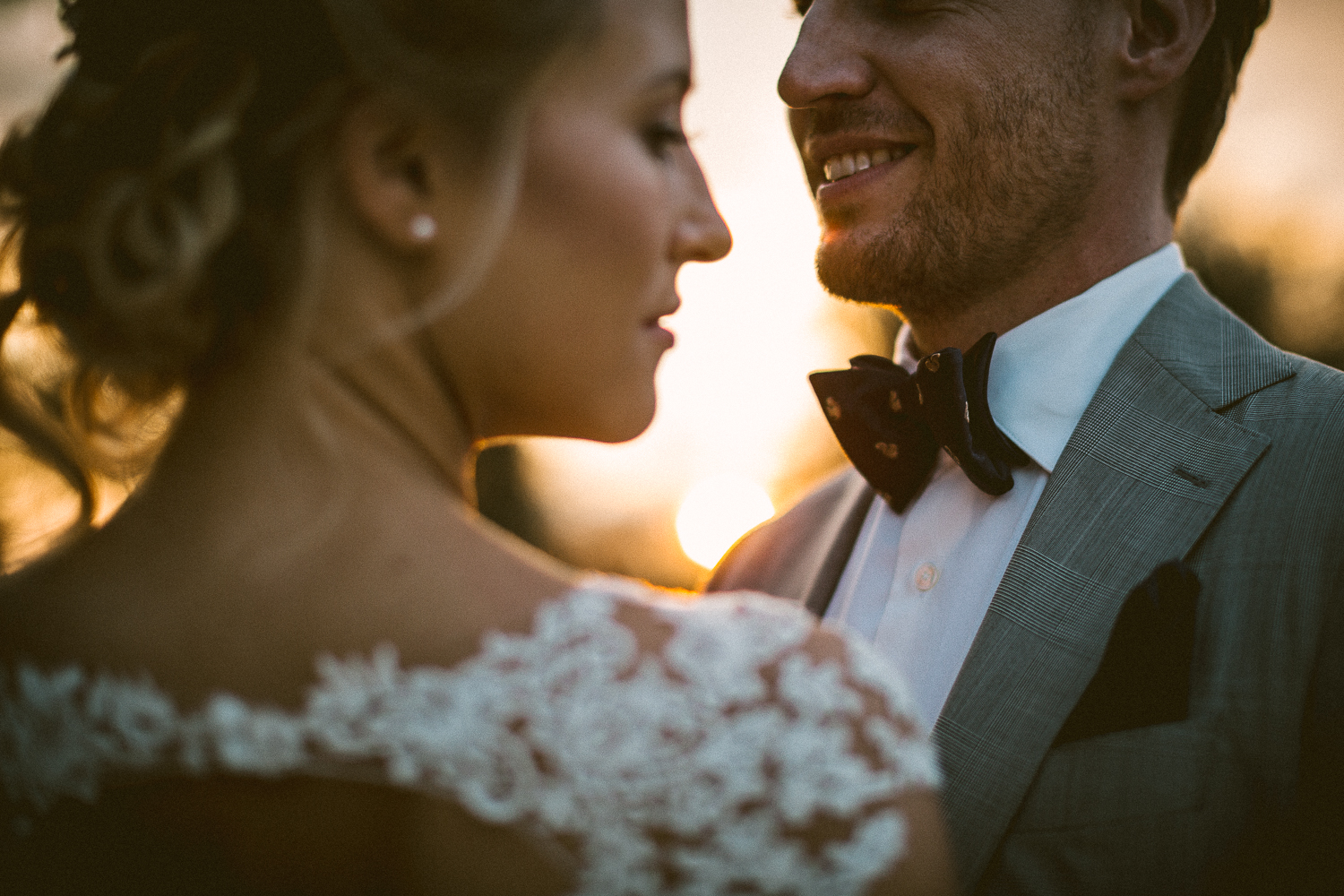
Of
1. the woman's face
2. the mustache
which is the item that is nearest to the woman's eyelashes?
the woman's face

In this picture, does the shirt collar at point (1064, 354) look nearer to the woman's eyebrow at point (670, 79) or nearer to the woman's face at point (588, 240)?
the woman's face at point (588, 240)

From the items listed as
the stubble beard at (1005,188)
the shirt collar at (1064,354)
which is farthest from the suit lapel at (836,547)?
the stubble beard at (1005,188)

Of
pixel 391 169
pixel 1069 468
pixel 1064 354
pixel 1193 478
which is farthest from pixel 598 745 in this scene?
pixel 1064 354

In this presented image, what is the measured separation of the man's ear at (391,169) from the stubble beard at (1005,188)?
1905 millimetres

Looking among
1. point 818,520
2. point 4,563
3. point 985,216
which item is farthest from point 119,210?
point 818,520

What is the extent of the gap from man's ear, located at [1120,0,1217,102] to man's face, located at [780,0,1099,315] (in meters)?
0.16

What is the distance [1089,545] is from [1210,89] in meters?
1.98

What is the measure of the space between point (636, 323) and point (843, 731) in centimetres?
74

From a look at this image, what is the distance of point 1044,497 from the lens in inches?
89.4

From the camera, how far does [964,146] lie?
2838 millimetres

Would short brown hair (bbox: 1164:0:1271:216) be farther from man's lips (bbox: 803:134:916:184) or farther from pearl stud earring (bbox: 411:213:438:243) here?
pearl stud earring (bbox: 411:213:438:243)

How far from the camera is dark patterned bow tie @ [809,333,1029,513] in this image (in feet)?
8.36

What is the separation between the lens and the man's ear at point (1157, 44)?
2.90m

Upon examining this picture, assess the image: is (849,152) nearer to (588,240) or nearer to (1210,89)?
(1210,89)
